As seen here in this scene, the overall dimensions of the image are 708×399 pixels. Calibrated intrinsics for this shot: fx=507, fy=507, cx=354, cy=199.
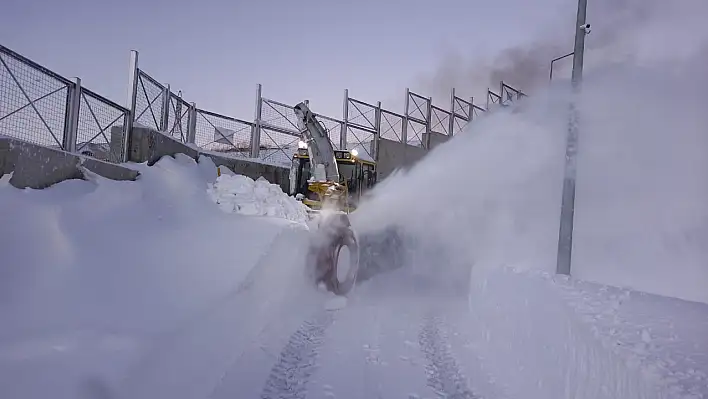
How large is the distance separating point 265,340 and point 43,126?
4.10 metres

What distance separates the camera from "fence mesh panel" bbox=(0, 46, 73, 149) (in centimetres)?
591

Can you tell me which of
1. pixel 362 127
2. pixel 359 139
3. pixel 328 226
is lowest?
pixel 328 226

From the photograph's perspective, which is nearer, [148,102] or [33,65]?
[33,65]

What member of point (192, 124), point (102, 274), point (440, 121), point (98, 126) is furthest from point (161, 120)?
point (440, 121)

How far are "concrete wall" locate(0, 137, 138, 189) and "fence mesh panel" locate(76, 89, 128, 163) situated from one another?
85 centimetres

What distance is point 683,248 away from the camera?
12195 mm

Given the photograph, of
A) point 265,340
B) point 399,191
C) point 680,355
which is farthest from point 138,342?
point 399,191

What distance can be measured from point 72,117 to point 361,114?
1539 centimetres

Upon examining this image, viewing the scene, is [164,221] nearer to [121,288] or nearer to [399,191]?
[121,288]

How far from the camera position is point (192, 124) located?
1401 centimetres

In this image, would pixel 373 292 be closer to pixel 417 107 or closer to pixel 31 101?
pixel 31 101

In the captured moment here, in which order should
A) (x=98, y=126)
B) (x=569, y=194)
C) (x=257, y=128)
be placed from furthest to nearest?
(x=257, y=128)
(x=98, y=126)
(x=569, y=194)

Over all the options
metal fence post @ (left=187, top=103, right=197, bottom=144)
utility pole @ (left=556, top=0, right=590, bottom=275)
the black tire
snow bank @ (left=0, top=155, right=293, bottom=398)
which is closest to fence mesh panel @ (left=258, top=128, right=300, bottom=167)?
metal fence post @ (left=187, top=103, right=197, bottom=144)

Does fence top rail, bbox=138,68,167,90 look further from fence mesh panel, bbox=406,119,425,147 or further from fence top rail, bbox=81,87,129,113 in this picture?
fence mesh panel, bbox=406,119,425,147
